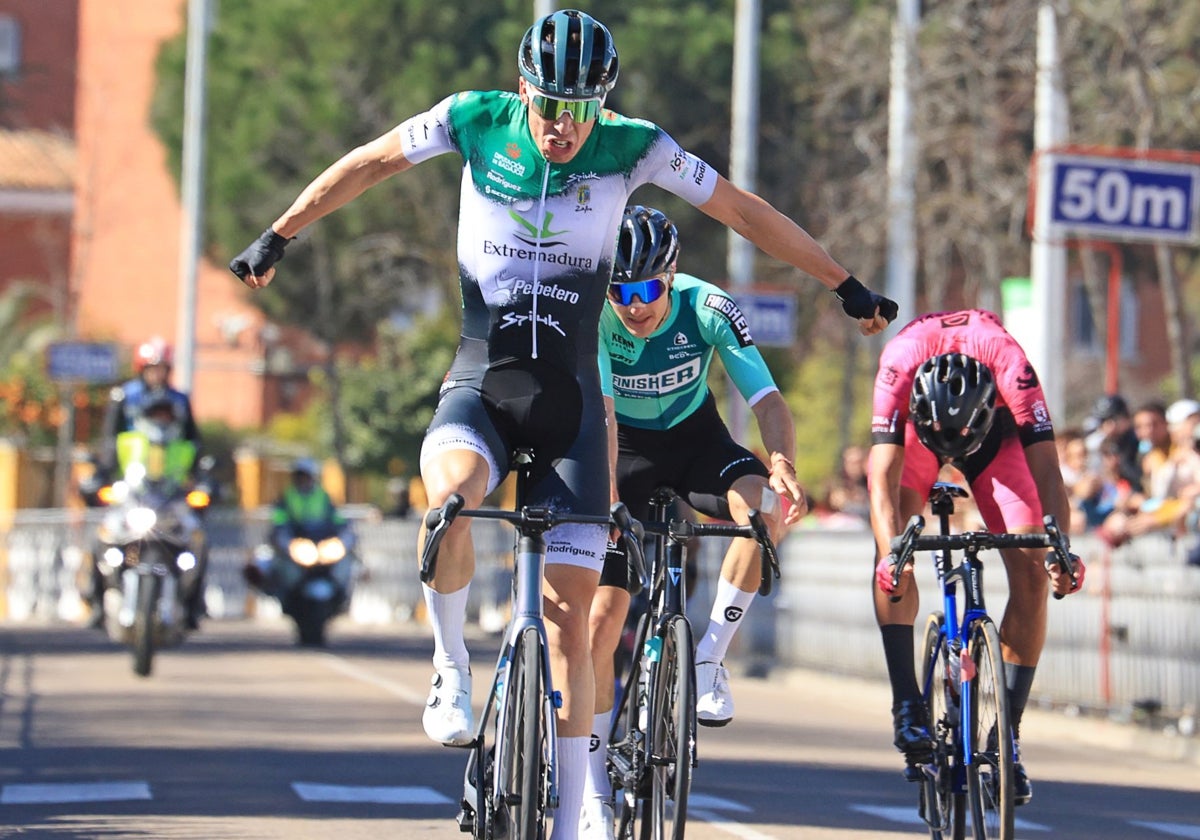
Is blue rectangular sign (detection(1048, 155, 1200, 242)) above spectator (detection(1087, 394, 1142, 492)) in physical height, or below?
above

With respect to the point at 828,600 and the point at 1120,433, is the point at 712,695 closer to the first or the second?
the point at 1120,433

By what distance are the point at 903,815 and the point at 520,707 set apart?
13.6 feet

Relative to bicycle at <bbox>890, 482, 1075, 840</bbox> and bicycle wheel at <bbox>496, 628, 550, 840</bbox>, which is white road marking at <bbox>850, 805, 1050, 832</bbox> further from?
bicycle wheel at <bbox>496, 628, 550, 840</bbox>

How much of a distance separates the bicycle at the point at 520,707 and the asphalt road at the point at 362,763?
2.27m

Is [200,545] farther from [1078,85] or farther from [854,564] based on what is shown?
[1078,85]

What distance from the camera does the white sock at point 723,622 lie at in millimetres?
9195

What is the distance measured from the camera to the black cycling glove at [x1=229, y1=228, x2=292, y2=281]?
7.66 m

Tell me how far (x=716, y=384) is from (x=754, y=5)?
11589 mm

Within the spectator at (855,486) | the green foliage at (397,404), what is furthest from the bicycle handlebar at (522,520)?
the green foliage at (397,404)

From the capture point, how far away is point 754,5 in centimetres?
2752

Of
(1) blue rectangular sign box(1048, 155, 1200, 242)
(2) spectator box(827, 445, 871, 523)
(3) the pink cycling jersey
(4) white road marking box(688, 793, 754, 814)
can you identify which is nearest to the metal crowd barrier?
(2) spectator box(827, 445, 871, 523)

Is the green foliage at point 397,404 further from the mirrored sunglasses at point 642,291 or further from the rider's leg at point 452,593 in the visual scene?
the rider's leg at point 452,593

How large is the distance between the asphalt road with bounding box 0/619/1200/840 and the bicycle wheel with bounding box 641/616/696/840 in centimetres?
142

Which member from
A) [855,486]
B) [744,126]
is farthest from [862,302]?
[744,126]
